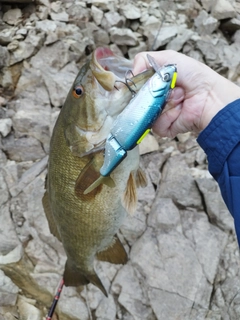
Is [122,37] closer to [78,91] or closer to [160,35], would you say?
[160,35]

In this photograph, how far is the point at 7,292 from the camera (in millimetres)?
3258

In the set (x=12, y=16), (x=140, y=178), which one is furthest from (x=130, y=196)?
(x=12, y=16)

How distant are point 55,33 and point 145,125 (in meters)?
3.21

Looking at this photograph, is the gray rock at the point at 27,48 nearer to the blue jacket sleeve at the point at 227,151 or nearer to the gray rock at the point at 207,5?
the gray rock at the point at 207,5

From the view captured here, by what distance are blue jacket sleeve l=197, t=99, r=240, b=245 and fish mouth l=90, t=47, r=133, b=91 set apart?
460 mm

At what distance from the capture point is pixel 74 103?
192 centimetres

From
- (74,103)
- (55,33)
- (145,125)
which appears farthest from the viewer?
(55,33)

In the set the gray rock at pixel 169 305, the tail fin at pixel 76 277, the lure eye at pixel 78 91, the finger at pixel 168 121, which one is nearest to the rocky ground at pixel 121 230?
the gray rock at pixel 169 305

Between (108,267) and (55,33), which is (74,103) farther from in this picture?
(55,33)

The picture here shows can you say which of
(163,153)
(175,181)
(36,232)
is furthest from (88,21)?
(36,232)

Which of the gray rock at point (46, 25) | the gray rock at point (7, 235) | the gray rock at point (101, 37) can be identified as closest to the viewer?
the gray rock at point (7, 235)

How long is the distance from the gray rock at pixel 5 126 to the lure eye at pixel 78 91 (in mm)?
2095

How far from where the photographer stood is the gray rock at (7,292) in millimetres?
3244

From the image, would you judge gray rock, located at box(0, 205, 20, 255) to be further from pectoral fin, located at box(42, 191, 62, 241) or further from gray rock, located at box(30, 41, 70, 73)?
gray rock, located at box(30, 41, 70, 73)
